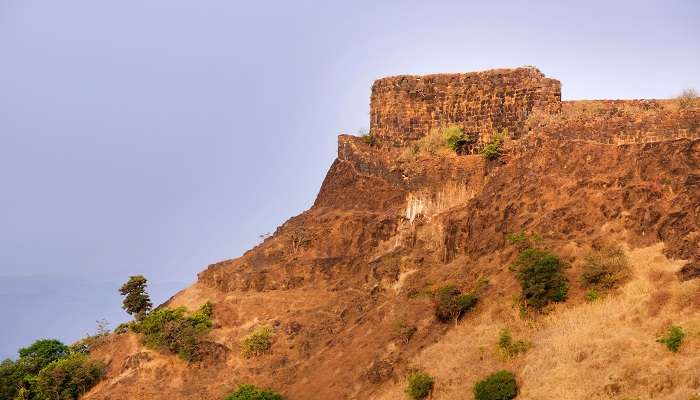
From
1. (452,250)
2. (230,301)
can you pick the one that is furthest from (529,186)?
(230,301)

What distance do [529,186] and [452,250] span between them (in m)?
Result: 3.63

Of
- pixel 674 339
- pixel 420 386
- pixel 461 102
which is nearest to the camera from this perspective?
pixel 674 339

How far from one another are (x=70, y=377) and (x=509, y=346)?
18.8 m

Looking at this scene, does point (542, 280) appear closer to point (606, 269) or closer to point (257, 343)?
point (606, 269)

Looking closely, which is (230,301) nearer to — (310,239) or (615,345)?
(310,239)

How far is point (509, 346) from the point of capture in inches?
1264

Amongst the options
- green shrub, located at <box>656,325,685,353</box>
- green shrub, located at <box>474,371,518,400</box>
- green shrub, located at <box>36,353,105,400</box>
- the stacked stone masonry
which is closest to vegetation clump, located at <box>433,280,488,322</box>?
green shrub, located at <box>474,371,518,400</box>

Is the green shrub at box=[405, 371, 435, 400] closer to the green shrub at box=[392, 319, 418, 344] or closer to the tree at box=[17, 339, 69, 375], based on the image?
the green shrub at box=[392, 319, 418, 344]

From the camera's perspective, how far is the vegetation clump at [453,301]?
114ft

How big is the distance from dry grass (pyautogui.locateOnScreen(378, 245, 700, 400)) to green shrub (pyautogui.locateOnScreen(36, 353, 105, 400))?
44.8 ft

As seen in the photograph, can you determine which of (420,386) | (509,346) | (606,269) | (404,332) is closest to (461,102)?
(404,332)

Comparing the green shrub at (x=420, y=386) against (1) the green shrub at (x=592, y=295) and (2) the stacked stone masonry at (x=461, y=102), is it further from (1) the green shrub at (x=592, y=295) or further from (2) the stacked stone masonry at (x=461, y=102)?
(2) the stacked stone masonry at (x=461, y=102)

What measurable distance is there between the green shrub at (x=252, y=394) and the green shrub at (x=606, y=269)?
35.5ft

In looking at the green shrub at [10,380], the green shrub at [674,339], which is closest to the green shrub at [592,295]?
the green shrub at [674,339]
